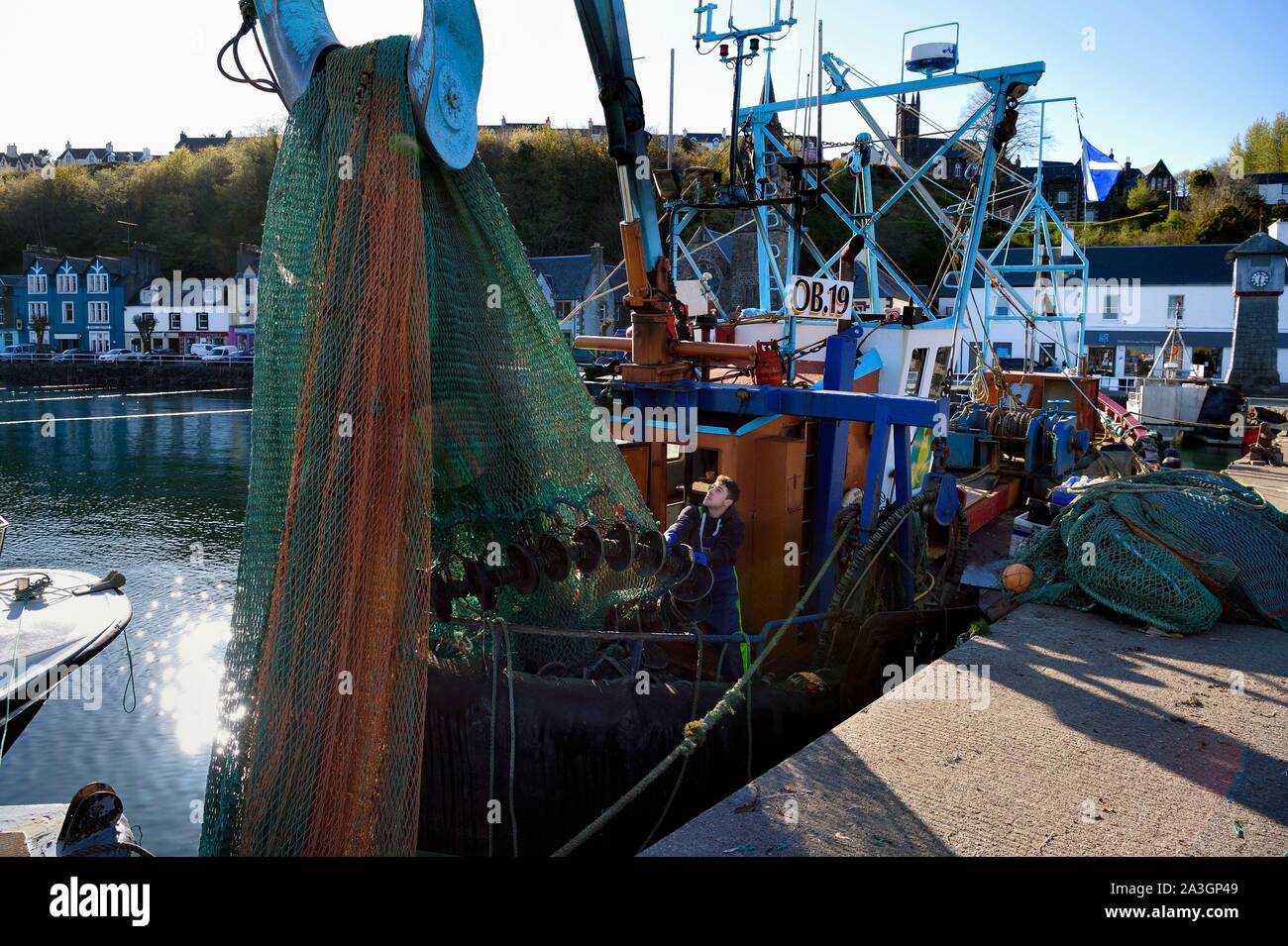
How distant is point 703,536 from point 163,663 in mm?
8895

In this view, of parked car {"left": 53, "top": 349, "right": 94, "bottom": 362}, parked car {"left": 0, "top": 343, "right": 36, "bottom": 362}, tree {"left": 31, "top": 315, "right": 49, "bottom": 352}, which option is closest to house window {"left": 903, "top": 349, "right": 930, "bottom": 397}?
parked car {"left": 53, "top": 349, "right": 94, "bottom": 362}

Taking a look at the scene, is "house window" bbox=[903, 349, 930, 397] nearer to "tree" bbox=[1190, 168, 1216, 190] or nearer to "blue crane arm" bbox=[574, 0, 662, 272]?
"blue crane arm" bbox=[574, 0, 662, 272]

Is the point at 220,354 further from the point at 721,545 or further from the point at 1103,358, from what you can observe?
the point at 721,545

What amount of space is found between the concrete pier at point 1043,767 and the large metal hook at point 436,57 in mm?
3036

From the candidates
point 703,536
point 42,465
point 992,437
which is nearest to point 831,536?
point 703,536

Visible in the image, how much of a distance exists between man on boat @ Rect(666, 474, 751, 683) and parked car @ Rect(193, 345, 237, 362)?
58305mm

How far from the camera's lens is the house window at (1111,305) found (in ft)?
161

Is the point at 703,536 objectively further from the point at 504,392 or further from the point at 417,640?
the point at 417,640

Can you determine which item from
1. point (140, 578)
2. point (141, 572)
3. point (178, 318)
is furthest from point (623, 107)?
point (178, 318)

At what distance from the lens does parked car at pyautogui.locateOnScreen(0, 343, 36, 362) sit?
62.8 m

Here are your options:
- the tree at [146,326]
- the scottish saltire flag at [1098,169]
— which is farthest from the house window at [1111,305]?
the tree at [146,326]

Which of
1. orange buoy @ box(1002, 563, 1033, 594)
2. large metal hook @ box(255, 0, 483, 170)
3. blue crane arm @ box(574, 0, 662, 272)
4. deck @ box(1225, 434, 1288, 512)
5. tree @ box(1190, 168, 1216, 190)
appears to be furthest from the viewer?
tree @ box(1190, 168, 1216, 190)

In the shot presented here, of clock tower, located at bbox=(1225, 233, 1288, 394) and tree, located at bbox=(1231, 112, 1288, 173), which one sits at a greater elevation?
tree, located at bbox=(1231, 112, 1288, 173)

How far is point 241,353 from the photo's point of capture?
60.5m
